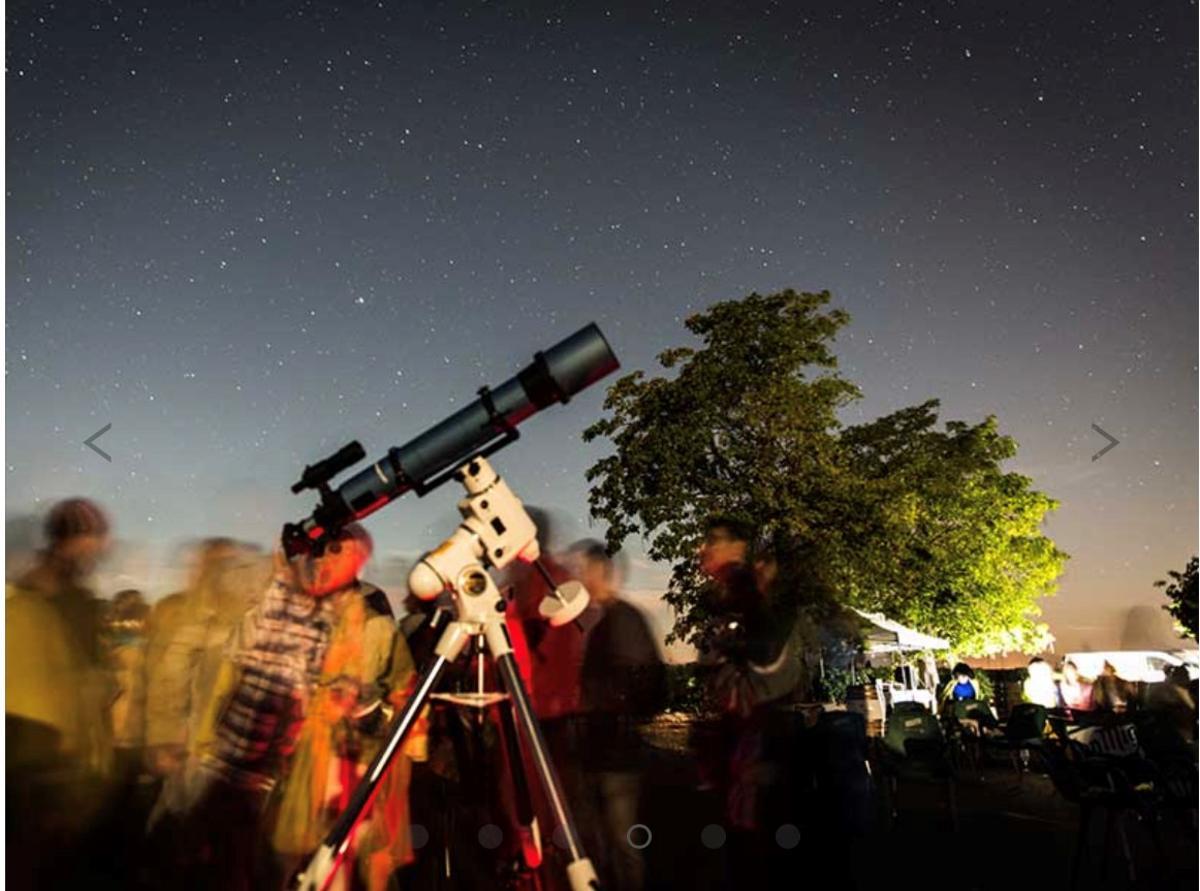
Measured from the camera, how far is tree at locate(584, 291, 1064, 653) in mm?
10008

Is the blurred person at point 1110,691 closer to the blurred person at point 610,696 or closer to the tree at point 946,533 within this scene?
the tree at point 946,533

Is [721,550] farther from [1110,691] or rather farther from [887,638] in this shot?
[887,638]

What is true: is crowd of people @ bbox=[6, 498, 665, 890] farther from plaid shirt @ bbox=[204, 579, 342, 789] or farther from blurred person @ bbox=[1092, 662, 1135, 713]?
blurred person @ bbox=[1092, 662, 1135, 713]

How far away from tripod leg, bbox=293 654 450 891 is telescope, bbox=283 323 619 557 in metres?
0.54

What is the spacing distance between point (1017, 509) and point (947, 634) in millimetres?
2558

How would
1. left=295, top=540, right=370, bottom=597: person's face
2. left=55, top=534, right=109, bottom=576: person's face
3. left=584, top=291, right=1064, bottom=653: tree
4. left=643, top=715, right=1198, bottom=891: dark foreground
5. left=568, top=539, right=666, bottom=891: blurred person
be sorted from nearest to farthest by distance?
left=643, top=715, right=1198, bottom=891: dark foreground → left=295, top=540, right=370, bottom=597: person's face → left=55, top=534, right=109, bottom=576: person's face → left=568, top=539, right=666, bottom=891: blurred person → left=584, top=291, right=1064, bottom=653: tree

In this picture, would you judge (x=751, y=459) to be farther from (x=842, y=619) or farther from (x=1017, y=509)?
(x=1017, y=509)

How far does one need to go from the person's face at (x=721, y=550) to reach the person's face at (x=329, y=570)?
1.26m

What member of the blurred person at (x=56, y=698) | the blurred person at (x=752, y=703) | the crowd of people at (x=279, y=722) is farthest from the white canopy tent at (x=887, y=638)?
the blurred person at (x=56, y=698)

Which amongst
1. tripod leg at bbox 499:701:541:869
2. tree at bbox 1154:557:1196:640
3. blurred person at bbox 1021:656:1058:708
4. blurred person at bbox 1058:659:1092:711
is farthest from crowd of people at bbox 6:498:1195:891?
blurred person at bbox 1058:659:1092:711

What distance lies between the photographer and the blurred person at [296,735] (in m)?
2.83

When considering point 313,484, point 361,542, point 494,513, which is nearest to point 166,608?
point 361,542

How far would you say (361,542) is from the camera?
11.0ft

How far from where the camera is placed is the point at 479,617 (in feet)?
7.27
